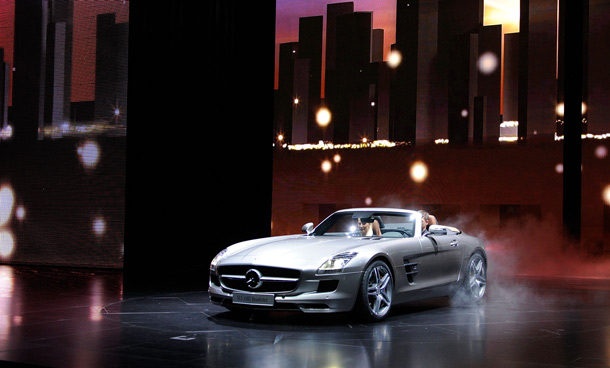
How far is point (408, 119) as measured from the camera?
1384 centimetres

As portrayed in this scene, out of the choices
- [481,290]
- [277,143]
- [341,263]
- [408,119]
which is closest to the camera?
[341,263]

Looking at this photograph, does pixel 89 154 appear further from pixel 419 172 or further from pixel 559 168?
pixel 559 168

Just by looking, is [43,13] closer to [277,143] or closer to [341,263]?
[277,143]

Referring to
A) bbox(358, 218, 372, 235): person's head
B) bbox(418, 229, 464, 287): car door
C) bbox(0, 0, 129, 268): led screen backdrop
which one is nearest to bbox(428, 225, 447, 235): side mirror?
bbox(418, 229, 464, 287): car door

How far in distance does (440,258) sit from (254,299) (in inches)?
95.1

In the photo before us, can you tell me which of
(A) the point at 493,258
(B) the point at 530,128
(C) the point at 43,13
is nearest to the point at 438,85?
(B) the point at 530,128

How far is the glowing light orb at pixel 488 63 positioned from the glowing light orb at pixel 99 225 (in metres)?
7.58

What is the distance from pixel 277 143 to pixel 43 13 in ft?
17.3

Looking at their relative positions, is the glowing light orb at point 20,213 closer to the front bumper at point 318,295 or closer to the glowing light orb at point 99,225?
the glowing light orb at point 99,225

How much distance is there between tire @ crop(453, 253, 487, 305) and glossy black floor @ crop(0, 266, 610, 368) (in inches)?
7.8

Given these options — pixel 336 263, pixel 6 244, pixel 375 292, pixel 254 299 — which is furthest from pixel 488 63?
pixel 6 244

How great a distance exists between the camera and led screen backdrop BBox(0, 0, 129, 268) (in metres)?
13.1

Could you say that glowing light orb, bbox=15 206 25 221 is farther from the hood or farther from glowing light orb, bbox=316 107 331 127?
the hood

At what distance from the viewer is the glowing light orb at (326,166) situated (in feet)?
47.1
